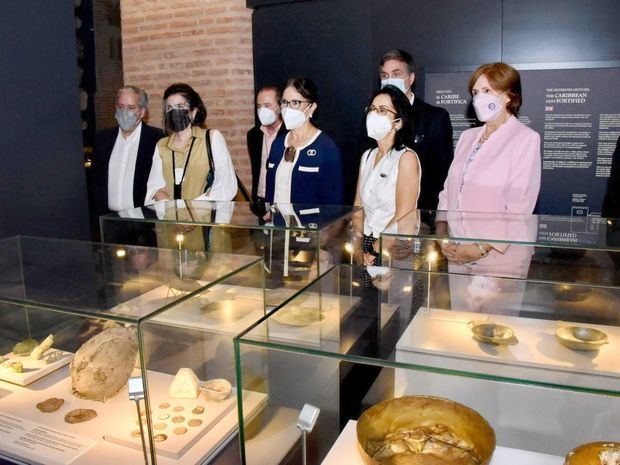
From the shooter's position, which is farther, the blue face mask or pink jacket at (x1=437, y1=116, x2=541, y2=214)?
the blue face mask

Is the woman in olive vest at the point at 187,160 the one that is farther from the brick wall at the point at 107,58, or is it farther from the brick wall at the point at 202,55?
the brick wall at the point at 107,58

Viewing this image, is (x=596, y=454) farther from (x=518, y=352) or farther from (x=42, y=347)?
(x=42, y=347)

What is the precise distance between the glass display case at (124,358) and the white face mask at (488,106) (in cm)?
209

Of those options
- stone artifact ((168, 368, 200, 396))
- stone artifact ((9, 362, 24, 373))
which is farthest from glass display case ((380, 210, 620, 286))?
stone artifact ((9, 362, 24, 373))

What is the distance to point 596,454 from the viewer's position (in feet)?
3.61

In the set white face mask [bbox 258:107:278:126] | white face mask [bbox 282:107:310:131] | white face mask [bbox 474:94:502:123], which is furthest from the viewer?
white face mask [bbox 258:107:278:126]

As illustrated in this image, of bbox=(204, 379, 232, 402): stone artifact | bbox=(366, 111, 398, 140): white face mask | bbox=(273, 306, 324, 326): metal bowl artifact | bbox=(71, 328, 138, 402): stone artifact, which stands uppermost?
bbox=(366, 111, 398, 140): white face mask

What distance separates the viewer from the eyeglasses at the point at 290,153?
4.00 meters

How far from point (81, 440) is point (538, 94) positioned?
4.56m

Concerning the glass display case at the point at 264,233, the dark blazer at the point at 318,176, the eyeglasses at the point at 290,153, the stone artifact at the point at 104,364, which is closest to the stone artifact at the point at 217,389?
the stone artifact at the point at 104,364

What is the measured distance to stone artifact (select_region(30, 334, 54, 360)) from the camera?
84.2 inches

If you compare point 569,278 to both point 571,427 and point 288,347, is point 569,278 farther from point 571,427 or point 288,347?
point 288,347

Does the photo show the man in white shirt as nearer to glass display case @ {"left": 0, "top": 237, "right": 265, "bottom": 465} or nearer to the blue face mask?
the blue face mask

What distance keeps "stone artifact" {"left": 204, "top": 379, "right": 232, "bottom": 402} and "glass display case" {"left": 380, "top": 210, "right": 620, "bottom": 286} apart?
2.87 feet
